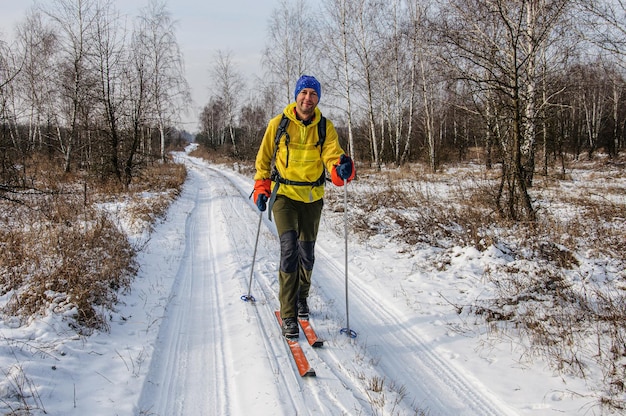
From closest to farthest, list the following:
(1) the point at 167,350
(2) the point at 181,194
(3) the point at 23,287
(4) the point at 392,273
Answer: (1) the point at 167,350
(3) the point at 23,287
(4) the point at 392,273
(2) the point at 181,194

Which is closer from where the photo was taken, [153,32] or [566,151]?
[153,32]

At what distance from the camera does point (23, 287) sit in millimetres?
4246

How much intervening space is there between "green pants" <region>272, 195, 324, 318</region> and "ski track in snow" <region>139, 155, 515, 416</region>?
43cm

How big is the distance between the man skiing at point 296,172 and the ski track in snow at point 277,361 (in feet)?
1.65

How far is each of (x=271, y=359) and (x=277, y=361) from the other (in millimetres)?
61

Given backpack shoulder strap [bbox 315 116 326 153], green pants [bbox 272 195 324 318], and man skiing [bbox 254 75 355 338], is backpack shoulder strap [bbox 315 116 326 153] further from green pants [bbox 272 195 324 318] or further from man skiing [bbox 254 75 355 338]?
green pants [bbox 272 195 324 318]

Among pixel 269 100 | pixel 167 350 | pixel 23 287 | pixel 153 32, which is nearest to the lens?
pixel 167 350

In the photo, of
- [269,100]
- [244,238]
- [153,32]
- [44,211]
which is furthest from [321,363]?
[269,100]

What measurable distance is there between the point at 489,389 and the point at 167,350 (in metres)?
2.96

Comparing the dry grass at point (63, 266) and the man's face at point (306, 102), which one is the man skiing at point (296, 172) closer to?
the man's face at point (306, 102)

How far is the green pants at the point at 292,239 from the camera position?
3.77 m

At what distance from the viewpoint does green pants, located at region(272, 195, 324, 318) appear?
377 centimetres

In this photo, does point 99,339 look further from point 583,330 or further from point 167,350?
point 583,330

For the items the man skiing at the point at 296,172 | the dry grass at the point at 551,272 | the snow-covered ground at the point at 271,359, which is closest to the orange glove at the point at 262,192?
the man skiing at the point at 296,172
